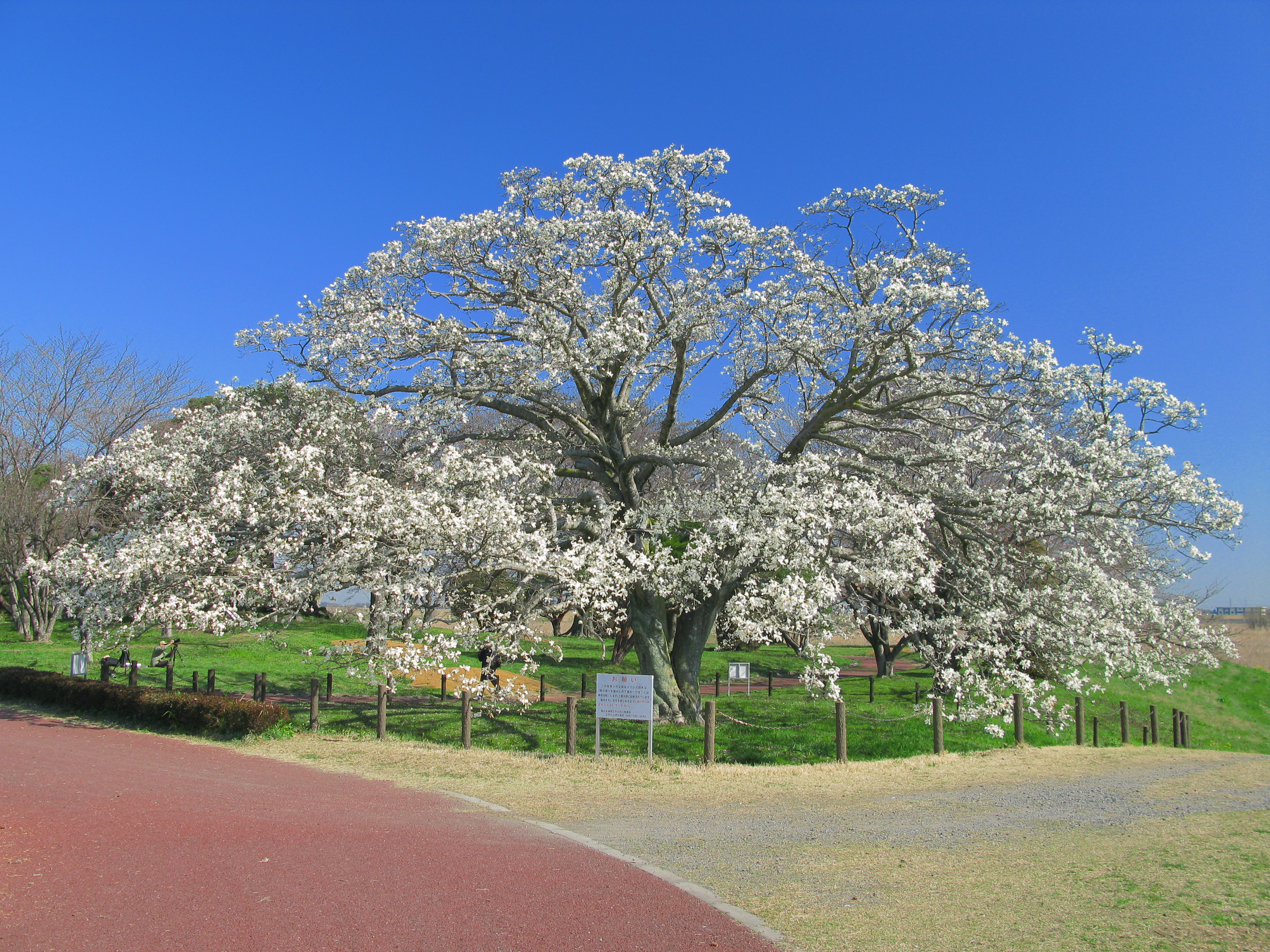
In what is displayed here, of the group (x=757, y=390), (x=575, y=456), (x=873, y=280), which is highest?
(x=873, y=280)

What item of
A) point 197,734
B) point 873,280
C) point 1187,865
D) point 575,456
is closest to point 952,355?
point 873,280

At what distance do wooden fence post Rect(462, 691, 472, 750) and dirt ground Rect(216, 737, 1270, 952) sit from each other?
0.50 metres

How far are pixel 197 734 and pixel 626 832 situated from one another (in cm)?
941

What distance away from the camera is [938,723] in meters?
14.0

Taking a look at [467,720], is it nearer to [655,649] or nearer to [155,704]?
[655,649]

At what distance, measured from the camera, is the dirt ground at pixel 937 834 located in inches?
218

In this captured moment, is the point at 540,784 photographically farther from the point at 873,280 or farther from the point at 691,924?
the point at 873,280

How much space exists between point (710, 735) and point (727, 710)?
6.66 metres

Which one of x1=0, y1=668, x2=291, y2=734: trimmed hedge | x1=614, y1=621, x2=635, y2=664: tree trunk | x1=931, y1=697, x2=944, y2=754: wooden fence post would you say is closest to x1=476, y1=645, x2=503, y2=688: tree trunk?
x1=0, y1=668, x2=291, y2=734: trimmed hedge

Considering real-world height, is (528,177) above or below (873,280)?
above

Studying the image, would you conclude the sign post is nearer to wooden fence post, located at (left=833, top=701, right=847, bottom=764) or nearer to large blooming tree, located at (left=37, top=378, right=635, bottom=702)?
large blooming tree, located at (left=37, top=378, right=635, bottom=702)

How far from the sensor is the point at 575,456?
1596cm

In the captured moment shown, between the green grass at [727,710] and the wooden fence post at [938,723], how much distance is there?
1.71ft

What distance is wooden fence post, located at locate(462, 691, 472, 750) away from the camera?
44.6 feet
